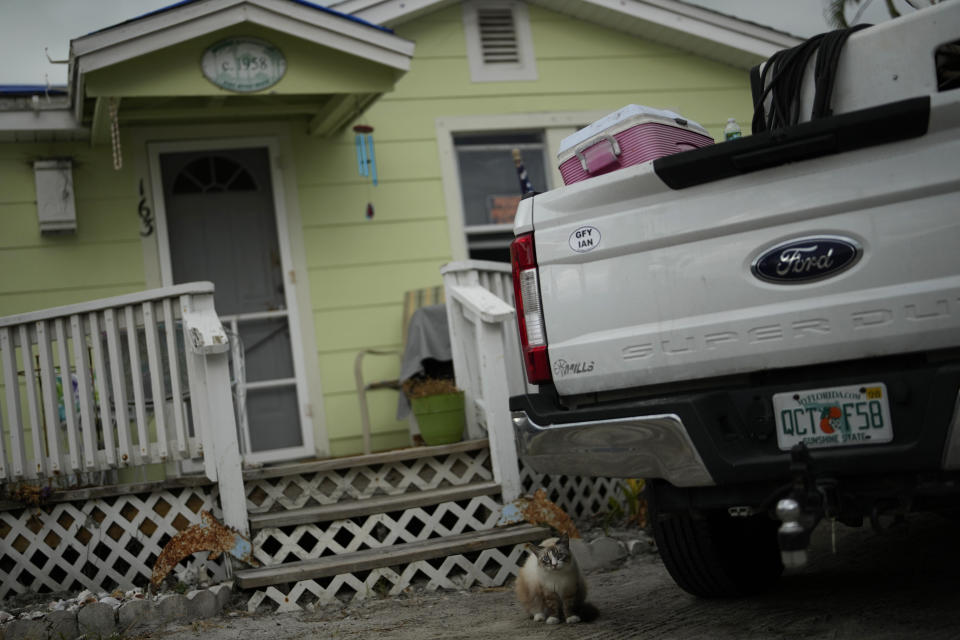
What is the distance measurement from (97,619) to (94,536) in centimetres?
83

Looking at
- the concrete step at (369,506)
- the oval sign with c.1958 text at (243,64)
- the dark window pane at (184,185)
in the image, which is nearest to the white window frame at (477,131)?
the oval sign with c.1958 text at (243,64)

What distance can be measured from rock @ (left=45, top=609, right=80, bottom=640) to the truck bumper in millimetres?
2318

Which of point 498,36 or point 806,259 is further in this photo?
point 498,36

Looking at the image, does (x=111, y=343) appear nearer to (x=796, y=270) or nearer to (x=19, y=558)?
(x=19, y=558)

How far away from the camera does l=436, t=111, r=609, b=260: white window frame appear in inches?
294

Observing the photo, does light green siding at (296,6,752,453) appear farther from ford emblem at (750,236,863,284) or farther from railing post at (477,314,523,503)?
ford emblem at (750,236,863,284)

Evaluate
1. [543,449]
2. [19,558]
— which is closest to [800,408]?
[543,449]

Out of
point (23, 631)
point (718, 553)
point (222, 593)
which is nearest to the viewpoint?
point (718, 553)

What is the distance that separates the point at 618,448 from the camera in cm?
307

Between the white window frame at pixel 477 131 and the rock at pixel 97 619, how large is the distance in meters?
3.89

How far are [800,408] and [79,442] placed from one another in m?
3.99

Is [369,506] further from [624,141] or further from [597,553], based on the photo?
[624,141]

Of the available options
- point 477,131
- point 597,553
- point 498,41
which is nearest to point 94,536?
point 597,553

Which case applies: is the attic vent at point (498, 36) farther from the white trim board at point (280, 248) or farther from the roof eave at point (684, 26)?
the white trim board at point (280, 248)
